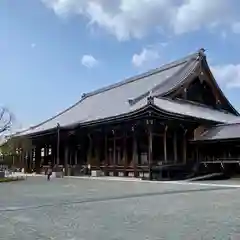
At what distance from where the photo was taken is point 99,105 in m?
42.9

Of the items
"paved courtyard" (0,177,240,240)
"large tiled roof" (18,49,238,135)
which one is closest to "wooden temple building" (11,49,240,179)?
"large tiled roof" (18,49,238,135)

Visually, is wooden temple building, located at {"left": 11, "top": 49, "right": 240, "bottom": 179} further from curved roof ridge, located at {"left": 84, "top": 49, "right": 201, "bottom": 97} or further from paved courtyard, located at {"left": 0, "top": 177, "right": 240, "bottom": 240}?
paved courtyard, located at {"left": 0, "top": 177, "right": 240, "bottom": 240}

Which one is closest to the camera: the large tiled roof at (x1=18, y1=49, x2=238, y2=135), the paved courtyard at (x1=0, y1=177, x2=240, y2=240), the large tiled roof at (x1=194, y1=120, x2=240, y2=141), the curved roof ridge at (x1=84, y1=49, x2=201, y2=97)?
the paved courtyard at (x1=0, y1=177, x2=240, y2=240)

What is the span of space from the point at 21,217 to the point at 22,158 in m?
39.5

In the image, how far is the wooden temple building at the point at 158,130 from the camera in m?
29.8

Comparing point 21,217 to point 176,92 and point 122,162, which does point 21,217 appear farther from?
point 176,92

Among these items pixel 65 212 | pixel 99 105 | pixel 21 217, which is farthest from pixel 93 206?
pixel 99 105

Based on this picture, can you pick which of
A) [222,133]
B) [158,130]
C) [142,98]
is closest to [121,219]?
[158,130]

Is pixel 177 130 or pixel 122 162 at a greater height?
pixel 177 130

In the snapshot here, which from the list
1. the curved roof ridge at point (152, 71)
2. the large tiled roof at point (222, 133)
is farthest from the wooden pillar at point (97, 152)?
the curved roof ridge at point (152, 71)

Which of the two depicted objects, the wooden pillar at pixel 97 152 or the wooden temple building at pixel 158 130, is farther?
the wooden pillar at pixel 97 152

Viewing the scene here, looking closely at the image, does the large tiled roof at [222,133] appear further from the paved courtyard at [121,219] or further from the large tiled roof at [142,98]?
the paved courtyard at [121,219]

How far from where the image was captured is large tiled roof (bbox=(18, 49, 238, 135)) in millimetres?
33656

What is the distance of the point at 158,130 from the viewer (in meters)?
31.2
